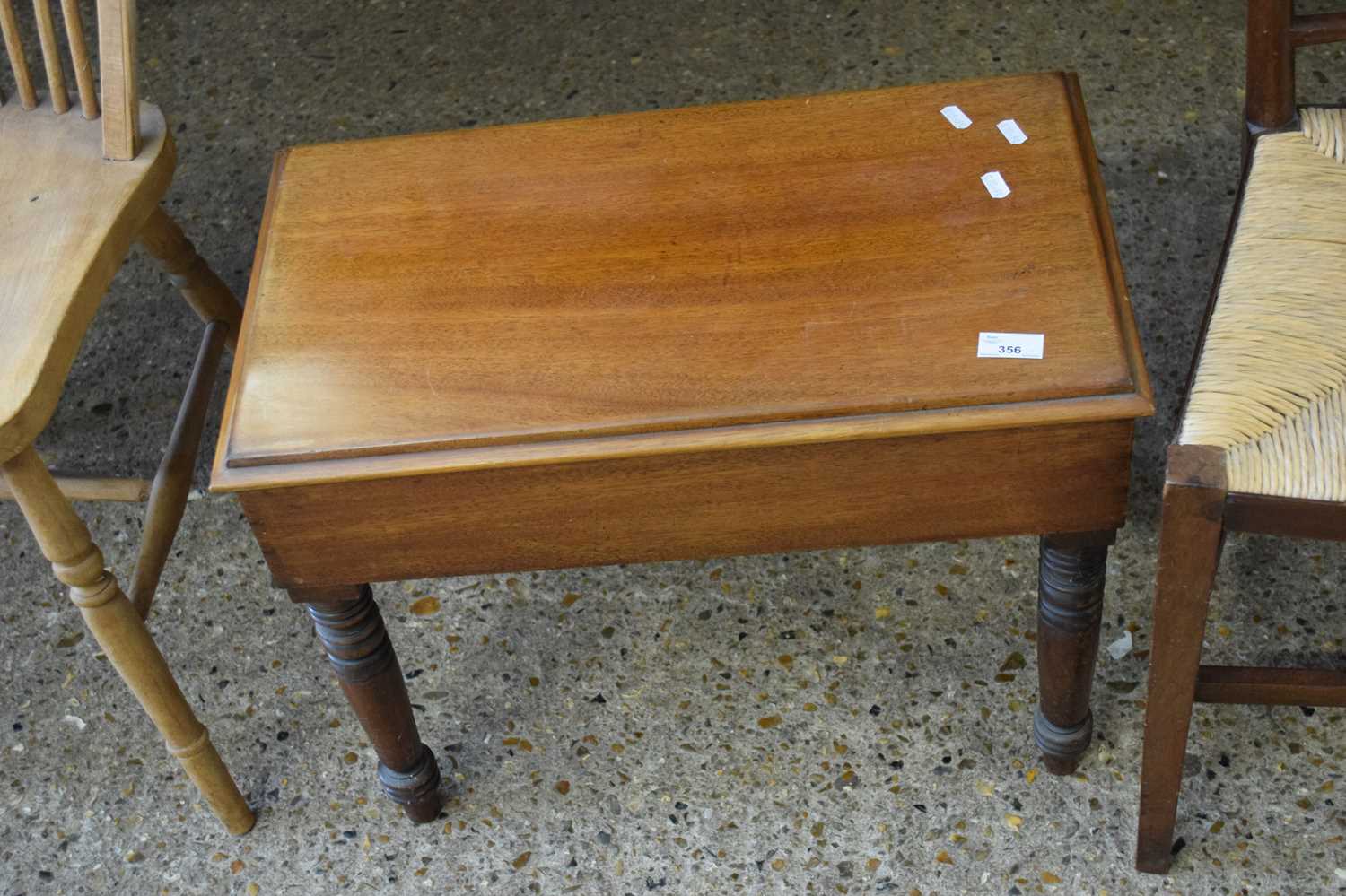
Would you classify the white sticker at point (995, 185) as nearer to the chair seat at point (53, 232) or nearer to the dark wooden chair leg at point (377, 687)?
the dark wooden chair leg at point (377, 687)

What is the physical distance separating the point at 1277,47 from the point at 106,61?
1202 millimetres

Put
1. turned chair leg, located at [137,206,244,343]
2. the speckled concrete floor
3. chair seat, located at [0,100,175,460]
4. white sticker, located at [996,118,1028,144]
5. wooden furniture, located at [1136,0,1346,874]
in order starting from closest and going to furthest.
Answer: wooden furniture, located at [1136,0,1346,874]
chair seat, located at [0,100,175,460]
white sticker, located at [996,118,1028,144]
the speckled concrete floor
turned chair leg, located at [137,206,244,343]

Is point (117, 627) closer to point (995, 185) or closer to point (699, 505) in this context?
point (699, 505)

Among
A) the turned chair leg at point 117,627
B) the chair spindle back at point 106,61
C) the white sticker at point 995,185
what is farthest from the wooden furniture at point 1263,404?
the chair spindle back at point 106,61

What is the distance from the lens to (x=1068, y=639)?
4.90 ft

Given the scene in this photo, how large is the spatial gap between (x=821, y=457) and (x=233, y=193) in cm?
164

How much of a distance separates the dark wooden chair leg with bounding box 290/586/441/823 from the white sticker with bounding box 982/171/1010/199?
716 millimetres

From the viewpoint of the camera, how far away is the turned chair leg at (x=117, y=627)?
1.43 m

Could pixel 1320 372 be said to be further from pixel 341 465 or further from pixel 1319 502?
pixel 341 465

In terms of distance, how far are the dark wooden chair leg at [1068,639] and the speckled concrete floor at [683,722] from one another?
7 cm

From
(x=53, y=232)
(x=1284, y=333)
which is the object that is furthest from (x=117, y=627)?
(x=1284, y=333)

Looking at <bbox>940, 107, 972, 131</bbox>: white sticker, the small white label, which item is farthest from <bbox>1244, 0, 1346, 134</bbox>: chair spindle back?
the small white label

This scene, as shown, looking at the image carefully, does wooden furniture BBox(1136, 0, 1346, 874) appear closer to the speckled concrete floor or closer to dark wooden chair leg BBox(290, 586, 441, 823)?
the speckled concrete floor

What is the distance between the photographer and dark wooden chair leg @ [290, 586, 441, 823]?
4.80ft
